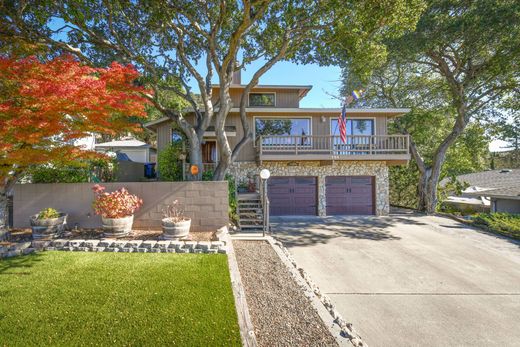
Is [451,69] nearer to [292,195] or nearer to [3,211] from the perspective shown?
[292,195]

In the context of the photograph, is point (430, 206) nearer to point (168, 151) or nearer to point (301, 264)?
point (301, 264)

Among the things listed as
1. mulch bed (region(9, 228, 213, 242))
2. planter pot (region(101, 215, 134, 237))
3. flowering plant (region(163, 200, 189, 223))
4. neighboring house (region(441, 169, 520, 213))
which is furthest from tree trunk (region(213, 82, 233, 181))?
neighboring house (region(441, 169, 520, 213))

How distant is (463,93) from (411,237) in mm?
10037

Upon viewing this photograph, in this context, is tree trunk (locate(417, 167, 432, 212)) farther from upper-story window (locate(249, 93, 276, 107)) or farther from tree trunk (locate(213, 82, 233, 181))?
tree trunk (locate(213, 82, 233, 181))

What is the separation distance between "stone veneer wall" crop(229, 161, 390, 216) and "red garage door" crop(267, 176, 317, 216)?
0.32 meters

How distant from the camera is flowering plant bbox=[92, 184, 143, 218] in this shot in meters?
6.83

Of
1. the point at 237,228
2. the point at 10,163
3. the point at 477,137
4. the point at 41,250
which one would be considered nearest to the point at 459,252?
the point at 237,228

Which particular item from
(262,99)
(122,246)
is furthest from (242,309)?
(262,99)

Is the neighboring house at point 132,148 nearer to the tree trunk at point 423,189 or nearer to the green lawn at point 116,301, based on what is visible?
the green lawn at point 116,301

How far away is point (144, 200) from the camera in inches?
305

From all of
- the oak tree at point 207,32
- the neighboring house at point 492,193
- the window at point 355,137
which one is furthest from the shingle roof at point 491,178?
the oak tree at point 207,32

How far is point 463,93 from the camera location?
1369 cm

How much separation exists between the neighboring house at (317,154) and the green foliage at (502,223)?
13.1 ft

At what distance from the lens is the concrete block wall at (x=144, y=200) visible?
24.8ft
